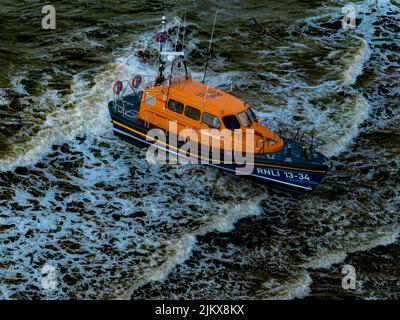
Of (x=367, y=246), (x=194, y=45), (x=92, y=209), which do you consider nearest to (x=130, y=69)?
(x=194, y=45)

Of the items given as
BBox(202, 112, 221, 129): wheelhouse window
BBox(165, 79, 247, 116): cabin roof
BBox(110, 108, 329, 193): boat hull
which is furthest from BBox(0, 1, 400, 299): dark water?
BBox(165, 79, 247, 116): cabin roof

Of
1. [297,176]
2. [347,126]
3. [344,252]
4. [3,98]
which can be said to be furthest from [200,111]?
[3,98]

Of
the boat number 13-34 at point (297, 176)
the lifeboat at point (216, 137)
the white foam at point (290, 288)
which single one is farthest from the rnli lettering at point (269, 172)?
the white foam at point (290, 288)

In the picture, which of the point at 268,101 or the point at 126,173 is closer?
the point at 126,173

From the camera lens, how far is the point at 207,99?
65.3ft

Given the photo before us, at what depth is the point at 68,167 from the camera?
20234 mm

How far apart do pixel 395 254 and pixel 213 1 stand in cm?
2096

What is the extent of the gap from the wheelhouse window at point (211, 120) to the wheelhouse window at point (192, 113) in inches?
8.9

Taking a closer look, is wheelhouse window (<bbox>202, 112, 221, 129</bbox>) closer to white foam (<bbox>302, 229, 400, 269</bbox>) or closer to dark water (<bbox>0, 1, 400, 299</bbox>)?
dark water (<bbox>0, 1, 400, 299</bbox>)

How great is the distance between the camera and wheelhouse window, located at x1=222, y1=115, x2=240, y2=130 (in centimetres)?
1948

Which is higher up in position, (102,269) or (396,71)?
(396,71)

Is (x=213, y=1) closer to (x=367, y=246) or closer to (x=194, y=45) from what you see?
(x=194, y=45)
